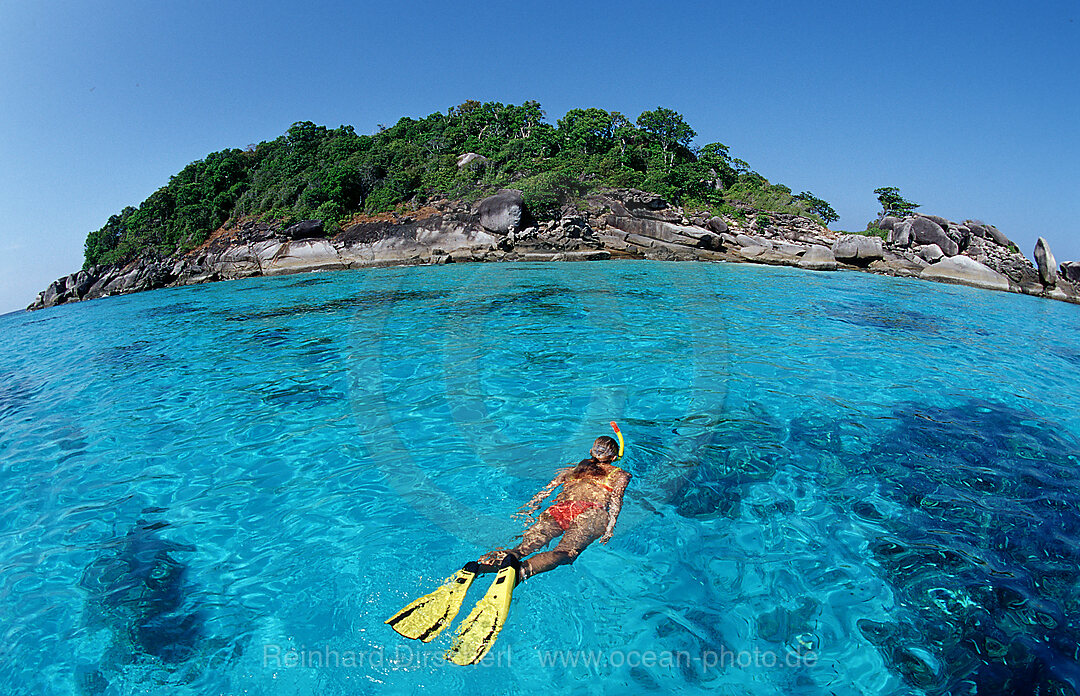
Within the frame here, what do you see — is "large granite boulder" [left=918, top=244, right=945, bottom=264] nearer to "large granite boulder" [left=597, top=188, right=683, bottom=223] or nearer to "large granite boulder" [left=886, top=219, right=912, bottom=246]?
"large granite boulder" [left=886, top=219, right=912, bottom=246]

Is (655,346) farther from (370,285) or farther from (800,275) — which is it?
(800,275)

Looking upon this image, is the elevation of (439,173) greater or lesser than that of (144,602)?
greater

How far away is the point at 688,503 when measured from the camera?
185 inches

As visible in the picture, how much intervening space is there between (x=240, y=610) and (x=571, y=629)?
7.97 ft

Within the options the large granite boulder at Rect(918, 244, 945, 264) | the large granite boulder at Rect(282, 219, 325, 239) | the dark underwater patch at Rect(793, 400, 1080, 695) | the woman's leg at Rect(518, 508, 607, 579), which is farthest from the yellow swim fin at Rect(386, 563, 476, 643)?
the large granite boulder at Rect(282, 219, 325, 239)

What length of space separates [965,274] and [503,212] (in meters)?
26.9

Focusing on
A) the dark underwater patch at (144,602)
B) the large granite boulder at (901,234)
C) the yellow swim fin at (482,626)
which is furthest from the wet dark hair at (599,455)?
the large granite boulder at (901,234)

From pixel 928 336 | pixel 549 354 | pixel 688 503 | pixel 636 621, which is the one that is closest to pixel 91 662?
pixel 636 621

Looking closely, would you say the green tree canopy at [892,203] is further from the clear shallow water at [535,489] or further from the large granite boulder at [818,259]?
the clear shallow water at [535,489]

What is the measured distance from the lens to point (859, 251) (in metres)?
29.4

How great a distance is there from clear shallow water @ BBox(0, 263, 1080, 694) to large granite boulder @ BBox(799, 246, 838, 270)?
19398 mm

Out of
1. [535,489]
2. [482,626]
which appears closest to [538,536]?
[482,626]

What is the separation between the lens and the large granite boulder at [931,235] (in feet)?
92.9

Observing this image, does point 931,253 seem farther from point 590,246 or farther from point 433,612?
point 433,612
